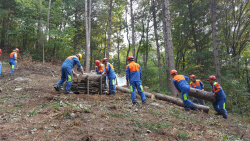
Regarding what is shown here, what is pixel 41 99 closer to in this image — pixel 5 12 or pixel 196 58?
pixel 196 58

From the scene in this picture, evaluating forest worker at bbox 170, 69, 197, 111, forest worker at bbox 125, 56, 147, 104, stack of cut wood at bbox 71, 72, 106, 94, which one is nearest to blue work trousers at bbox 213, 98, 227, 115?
forest worker at bbox 170, 69, 197, 111

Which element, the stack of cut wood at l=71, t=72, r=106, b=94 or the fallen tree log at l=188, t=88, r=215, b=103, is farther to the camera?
the stack of cut wood at l=71, t=72, r=106, b=94

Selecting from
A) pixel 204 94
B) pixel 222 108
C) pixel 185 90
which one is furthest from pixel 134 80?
pixel 222 108

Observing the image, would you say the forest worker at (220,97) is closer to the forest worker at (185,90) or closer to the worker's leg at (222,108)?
the worker's leg at (222,108)

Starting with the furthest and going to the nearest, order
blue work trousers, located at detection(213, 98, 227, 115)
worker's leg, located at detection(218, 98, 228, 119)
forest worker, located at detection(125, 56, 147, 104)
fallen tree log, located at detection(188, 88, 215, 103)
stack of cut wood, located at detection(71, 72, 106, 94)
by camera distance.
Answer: stack of cut wood, located at detection(71, 72, 106, 94) → fallen tree log, located at detection(188, 88, 215, 103) → blue work trousers, located at detection(213, 98, 227, 115) → worker's leg, located at detection(218, 98, 228, 119) → forest worker, located at detection(125, 56, 147, 104)

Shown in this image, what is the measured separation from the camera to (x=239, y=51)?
1711 centimetres

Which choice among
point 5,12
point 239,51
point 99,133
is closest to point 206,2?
point 239,51

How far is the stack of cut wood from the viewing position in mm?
7102

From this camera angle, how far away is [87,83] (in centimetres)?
710

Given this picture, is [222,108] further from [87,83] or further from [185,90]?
[87,83]

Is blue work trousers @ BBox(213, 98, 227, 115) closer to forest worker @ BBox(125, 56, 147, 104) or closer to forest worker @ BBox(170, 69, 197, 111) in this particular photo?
forest worker @ BBox(170, 69, 197, 111)

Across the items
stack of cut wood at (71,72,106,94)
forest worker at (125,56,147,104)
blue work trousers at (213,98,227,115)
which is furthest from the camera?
stack of cut wood at (71,72,106,94)

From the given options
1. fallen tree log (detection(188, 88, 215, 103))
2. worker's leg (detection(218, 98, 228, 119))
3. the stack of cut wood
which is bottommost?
worker's leg (detection(218, 98, 228, 119))

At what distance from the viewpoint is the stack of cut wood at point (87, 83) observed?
7102 mm
